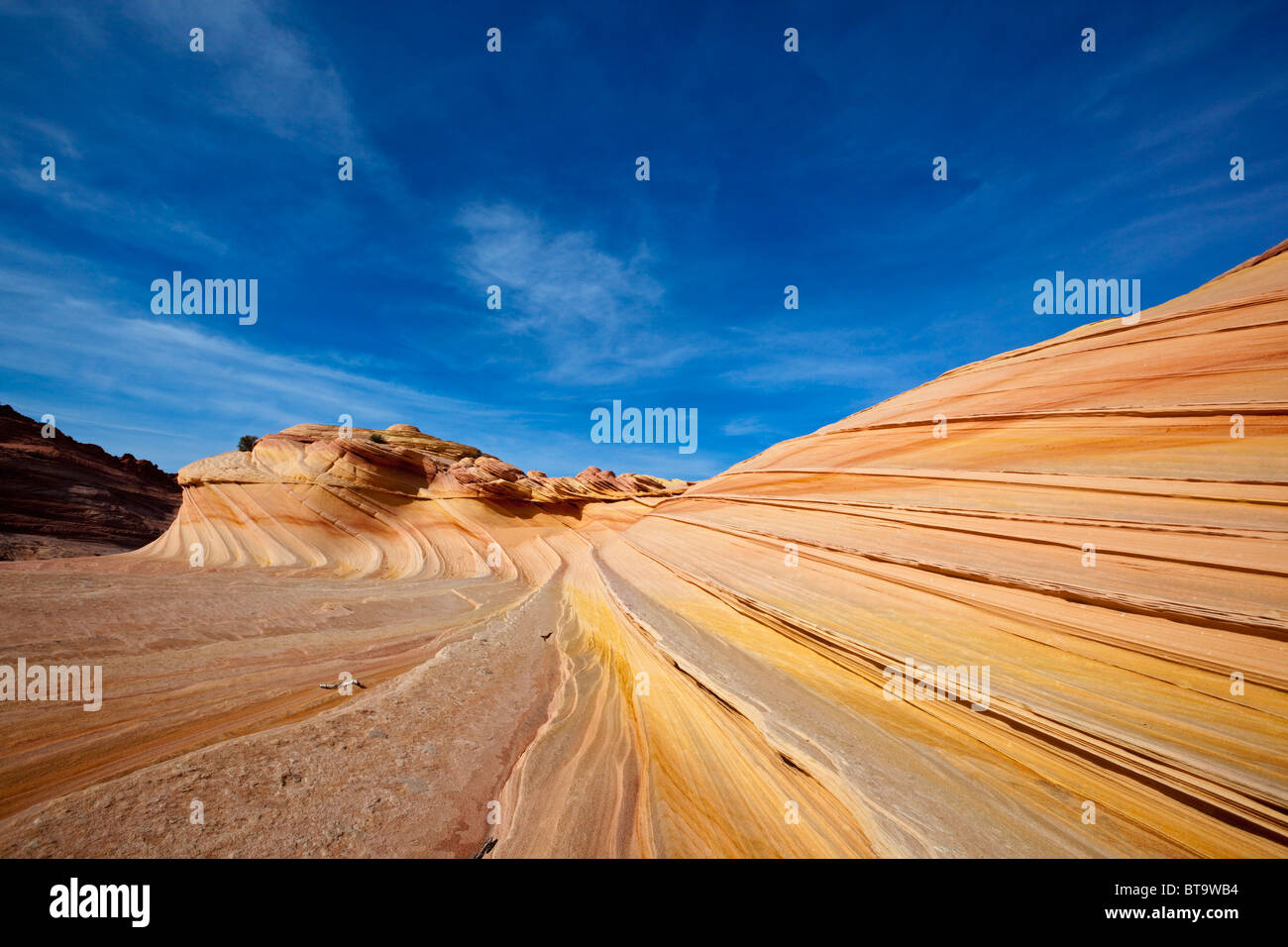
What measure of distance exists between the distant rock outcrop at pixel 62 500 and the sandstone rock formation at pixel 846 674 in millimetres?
17668

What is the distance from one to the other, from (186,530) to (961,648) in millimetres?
22740

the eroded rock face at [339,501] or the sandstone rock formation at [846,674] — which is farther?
the eroded rock face at [339,501]

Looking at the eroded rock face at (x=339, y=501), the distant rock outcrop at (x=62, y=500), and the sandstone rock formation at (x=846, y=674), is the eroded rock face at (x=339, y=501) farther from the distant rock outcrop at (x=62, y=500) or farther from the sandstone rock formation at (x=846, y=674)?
the distant rock outcrop at (x=62, y=500)

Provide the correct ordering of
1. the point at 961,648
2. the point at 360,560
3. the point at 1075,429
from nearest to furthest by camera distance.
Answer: the point at 961,648, the point at 1075,429, the point at 360,560

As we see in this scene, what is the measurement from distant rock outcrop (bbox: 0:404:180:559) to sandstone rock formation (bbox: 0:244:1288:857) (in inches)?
696

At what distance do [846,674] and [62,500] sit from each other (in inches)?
1410

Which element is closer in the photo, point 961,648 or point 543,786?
point 543,786

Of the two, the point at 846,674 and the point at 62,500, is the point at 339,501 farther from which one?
the point at 846,674

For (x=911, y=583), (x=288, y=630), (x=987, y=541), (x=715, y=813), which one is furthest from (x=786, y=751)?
(x=288, y=630)

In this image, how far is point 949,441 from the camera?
764 cm

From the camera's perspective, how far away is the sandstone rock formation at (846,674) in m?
2.94

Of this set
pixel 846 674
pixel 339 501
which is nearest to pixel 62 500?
pixel 339 501

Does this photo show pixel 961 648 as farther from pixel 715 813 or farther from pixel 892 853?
pixel 715 813

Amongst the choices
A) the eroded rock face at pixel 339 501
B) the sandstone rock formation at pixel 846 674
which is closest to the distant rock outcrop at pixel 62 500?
the eroded rock face at pixel 339 501
